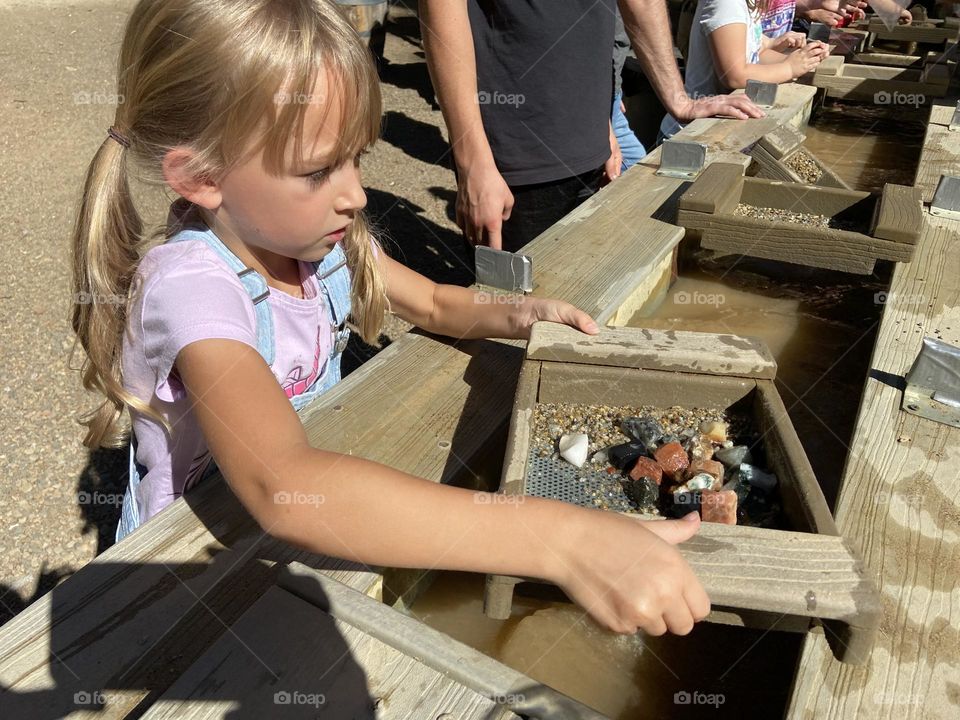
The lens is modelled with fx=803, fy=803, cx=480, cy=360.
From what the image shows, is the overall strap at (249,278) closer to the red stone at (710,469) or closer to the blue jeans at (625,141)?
the red stone at (710,469)

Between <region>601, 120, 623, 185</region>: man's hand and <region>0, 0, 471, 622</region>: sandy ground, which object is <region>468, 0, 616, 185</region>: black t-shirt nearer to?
<region>601, 120, 623, 185</region>: man's hand

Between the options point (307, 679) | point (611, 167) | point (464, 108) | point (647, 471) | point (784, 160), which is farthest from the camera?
point (611, 167)

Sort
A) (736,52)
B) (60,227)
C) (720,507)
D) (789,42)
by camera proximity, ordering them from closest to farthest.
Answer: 1. (720,507)
2. (736,52)
3. (789,42)
4. (60,227)

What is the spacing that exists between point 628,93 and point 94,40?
7556mm

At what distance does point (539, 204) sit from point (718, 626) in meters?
1.88

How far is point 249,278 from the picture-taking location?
5.18ft

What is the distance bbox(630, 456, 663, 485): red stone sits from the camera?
1.43 metres

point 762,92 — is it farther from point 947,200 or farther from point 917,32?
point 917,32

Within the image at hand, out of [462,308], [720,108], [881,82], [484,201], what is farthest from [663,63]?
[462,308]

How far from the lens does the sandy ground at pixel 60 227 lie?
351cm

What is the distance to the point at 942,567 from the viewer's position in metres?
1.33

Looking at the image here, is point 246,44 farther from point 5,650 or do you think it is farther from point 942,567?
point 942,567

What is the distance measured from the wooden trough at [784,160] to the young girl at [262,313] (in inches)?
55.6

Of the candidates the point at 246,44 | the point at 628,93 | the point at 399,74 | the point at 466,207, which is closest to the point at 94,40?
the point at 399,74
